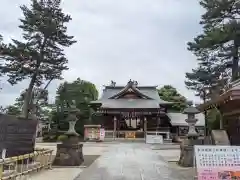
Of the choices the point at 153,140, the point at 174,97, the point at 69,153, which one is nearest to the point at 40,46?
the point at 153,140

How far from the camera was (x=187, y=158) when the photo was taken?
553 inches

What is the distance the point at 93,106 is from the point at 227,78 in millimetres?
18476

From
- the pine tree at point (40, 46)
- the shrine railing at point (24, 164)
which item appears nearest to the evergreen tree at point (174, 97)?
the pine tree at point (40, 46)

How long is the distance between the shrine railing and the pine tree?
67.9 ft

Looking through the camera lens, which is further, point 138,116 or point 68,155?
point 138,116

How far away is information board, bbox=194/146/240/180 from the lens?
715 cm

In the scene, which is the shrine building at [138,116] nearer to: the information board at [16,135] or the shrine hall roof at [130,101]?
the shrine hall roof at [130,101]

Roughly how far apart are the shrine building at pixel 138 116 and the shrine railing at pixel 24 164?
26.5 metres

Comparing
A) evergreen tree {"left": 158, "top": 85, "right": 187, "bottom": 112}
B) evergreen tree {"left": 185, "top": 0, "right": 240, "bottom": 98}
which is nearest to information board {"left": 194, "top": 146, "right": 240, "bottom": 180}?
evergreen tree {"left": 185, "top": 0, "right": 240, "bottom": 98}

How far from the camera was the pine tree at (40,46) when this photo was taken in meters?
32.8

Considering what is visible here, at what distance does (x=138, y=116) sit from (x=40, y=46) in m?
16.2

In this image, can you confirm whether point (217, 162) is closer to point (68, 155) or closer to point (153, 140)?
point (68, 155)

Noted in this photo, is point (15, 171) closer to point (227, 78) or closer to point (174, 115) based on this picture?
point (227, 78)

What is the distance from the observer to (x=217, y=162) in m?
7.25
